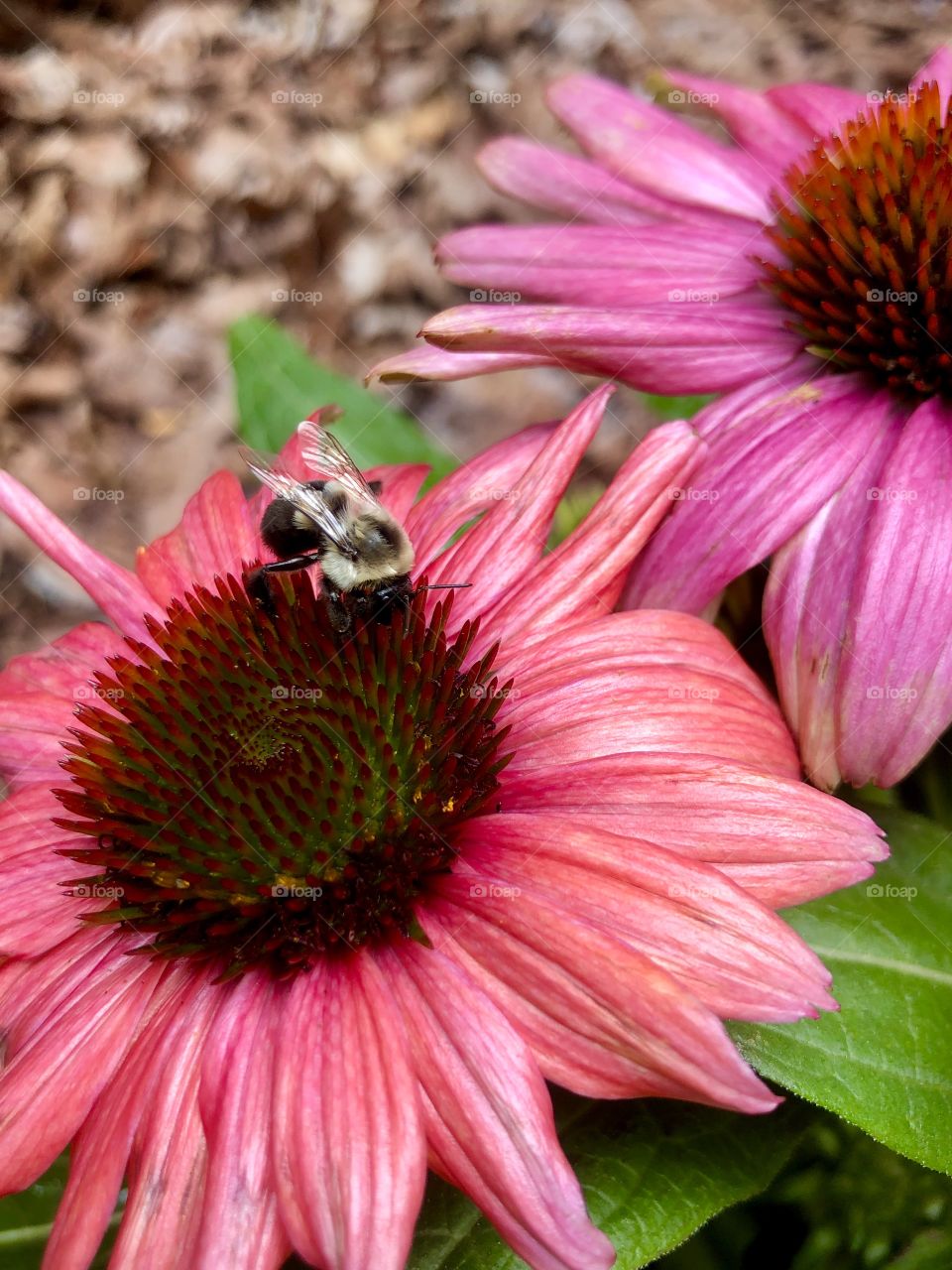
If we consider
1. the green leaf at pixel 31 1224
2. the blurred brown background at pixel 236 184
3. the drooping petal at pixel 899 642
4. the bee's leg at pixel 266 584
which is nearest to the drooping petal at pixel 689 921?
the drooping petal at pixel 899 642

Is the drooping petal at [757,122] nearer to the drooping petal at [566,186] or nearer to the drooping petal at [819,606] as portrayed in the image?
the drooping petal at [566,186]

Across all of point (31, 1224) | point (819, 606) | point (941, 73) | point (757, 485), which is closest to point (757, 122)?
point (941, 73)

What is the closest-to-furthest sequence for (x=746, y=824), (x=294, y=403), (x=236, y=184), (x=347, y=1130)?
(x=347, y=1130), (x=746, y=824), (x=294, y=403), (x=236, y=184)

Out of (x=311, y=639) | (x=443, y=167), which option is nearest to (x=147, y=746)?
(x=311, y=639)

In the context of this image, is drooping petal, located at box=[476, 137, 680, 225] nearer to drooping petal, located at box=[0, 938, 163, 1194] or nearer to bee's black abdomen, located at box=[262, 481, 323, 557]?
bee's black abdomen, located at box=[262, 481, 323, 557]

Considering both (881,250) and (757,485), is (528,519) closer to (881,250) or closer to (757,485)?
(757,485)

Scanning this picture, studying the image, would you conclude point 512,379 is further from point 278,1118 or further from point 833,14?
point 278,1118
